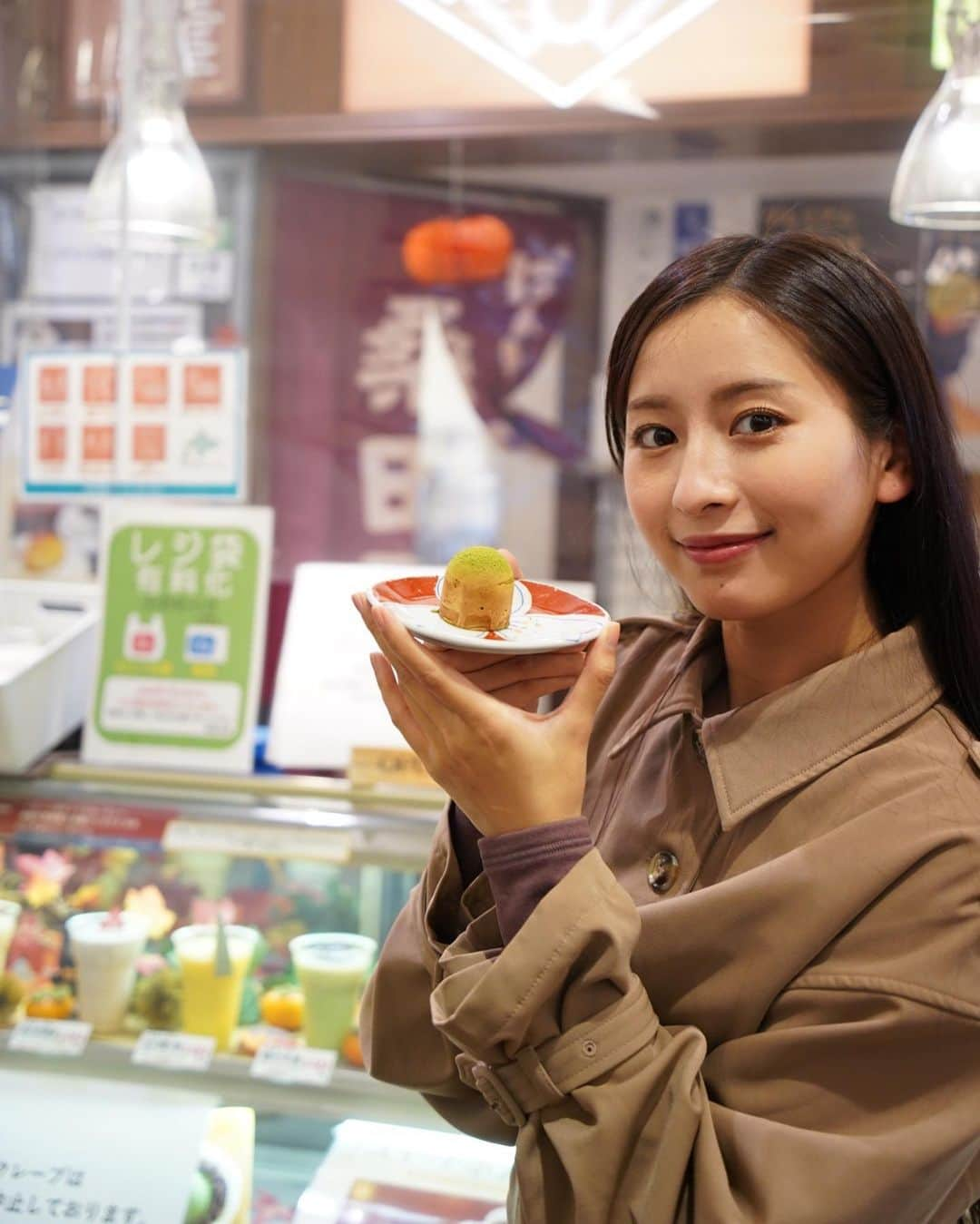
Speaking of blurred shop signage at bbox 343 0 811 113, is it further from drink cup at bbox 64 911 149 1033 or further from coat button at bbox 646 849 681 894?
coat button at bbox 646 849 681 894

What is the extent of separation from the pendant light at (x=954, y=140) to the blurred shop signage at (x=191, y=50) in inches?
83.2

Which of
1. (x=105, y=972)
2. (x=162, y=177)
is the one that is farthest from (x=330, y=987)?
(x=162, y=177)

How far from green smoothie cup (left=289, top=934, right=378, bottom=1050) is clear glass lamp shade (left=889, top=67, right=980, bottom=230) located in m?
1.61

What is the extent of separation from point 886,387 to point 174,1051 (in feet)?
4.32

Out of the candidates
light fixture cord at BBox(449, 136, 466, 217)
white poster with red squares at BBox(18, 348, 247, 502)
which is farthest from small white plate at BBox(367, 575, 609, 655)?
light fixture cord at BBox(449, 136, 466, 217)

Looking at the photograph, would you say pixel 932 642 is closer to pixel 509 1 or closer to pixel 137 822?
pixel 137 822

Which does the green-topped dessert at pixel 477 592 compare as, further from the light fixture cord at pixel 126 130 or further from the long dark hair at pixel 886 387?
the light fixture cord at pixel 126 130

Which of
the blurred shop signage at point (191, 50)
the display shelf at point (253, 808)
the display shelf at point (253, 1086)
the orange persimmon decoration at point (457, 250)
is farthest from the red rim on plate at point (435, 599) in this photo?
the orange persimmon decoration at point (457, 250)

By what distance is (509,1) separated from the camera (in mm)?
3242

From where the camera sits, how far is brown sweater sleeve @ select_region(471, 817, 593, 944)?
101 cm

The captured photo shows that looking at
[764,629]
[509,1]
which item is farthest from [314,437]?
[764,629]

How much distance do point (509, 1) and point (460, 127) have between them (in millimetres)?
430

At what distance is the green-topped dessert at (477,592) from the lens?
3.56ft

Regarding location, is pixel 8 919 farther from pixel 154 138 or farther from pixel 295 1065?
pixel 154 138
